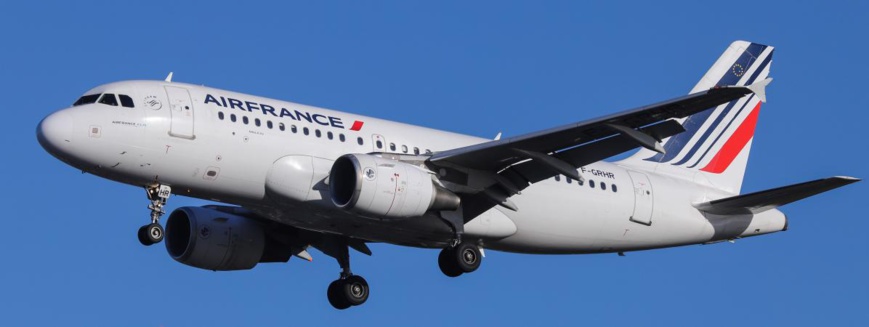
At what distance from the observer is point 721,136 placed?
4731cm

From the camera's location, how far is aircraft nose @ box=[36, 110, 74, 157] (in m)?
36.2

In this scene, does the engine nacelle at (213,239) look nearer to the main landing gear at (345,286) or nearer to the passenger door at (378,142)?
the main landing gear at (345,286)

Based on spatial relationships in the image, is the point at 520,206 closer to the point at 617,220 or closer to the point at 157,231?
the point at 617,220

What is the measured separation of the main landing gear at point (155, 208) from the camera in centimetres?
3694

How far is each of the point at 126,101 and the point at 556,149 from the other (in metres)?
10.3

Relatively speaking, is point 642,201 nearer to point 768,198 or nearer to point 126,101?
point 768,198

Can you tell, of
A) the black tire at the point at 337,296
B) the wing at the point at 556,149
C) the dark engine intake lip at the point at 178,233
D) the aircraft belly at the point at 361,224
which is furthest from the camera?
the black tire at the point at 337,296

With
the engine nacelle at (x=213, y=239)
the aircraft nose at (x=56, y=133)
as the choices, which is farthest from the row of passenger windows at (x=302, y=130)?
the engine nacelle at (x=213, y=239)

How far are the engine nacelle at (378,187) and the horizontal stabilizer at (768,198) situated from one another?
9658 millimetres

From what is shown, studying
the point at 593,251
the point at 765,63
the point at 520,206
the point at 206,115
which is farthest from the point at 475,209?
the point at 765,63

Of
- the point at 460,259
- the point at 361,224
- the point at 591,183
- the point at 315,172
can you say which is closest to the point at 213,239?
the point at 361,224

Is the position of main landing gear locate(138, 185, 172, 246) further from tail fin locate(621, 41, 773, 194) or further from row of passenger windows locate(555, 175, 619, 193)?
tail fin locate(621, 41, 773, 194)

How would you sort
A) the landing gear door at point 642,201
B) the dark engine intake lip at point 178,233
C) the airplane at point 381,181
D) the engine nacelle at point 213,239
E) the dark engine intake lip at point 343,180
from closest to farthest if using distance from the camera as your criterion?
the airplane at point 381,181
the dark engine intake lip at point 343,180
the landing gear door at point 642,201
the engine nacelle at point 213,239
the dark engine intake lip at point 178,233

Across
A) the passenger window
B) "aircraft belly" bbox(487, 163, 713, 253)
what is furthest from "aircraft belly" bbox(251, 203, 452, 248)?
the passenger window
